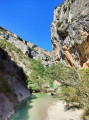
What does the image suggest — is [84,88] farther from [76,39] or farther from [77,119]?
[76,39]

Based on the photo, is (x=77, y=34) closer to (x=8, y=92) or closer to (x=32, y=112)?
(x=32, y=112)

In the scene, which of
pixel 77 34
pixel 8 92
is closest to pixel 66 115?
pixel 8 92

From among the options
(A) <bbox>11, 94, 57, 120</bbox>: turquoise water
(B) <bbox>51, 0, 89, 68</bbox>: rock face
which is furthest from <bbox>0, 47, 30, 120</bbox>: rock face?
(B) <bbox>51, 0, 89, 68</bbox>: rock face

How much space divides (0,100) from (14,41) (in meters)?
46.8

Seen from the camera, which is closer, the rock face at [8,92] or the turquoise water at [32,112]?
the turquoise water at [32,112]

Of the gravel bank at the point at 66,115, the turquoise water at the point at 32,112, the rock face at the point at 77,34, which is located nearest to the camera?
the gravel bank at the point at 66,115

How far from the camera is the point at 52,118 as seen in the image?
10477 mm

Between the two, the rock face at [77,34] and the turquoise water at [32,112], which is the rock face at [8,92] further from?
the rock face at [77,34]

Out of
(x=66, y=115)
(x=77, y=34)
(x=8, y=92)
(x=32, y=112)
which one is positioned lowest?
(x=66, y=115)

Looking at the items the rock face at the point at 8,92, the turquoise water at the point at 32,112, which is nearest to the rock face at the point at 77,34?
the turquoise water at the point at 32,112

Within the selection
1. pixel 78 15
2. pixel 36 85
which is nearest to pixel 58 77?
pixel 36 85

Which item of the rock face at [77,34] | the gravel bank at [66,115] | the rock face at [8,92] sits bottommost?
the gravel bank at [66,115]

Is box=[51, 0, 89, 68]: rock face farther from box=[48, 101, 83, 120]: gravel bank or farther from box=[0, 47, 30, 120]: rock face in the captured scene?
box=[0, 47, 30, 120]: rock face

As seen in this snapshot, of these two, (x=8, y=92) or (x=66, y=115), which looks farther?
(x=8, y=92)
